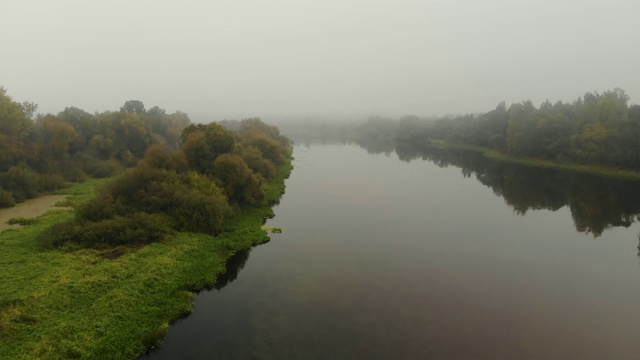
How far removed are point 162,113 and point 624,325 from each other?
383 feet

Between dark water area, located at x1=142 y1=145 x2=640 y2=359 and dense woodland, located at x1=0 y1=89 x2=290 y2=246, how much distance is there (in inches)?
317

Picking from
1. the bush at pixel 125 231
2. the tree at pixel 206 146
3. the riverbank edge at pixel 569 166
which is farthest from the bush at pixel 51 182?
the riverbank edge at pixel 569 166

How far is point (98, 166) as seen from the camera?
69062mm

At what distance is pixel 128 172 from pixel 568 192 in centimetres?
7080

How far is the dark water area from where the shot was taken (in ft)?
70.8

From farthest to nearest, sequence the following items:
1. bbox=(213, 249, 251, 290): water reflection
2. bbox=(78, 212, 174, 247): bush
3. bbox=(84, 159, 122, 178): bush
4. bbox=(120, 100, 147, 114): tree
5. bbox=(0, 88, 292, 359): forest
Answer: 1. bbox=(120, 100, 147, 114): tree
2. bbox=(84, 159, 122, 178): bush
3. bbox=(78, 212, 174, 247): bush
4. bbox=(213, 249, 251, 290): water reflection
5. bbox=(0, 88, 292, 359): forest

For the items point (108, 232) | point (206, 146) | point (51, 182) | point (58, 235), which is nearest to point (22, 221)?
point (58, 235)

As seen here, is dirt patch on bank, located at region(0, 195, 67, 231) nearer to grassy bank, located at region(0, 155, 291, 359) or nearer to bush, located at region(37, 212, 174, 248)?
grassy bank, located at region(0, 155, 291, 359)

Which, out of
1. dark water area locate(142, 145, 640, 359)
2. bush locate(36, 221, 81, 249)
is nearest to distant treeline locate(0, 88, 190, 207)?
bush locate(36, 221, 81, 249)

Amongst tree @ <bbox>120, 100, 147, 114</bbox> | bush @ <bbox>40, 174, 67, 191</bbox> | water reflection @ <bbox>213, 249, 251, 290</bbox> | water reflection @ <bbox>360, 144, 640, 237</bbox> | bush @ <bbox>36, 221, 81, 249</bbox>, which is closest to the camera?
water reflection @ <bbox>213, 249, 251, 290</bbox>

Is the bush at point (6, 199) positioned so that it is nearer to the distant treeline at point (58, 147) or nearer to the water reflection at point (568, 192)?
the distant treeline at point (58, 147)

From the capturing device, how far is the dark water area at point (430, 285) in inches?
850

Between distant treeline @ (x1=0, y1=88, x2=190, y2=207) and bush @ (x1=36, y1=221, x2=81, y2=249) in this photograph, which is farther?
distant treeline @ (x1=0, y1=88, x2=190, y2=207)

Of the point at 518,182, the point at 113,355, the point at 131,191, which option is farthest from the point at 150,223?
the point at 518,182
